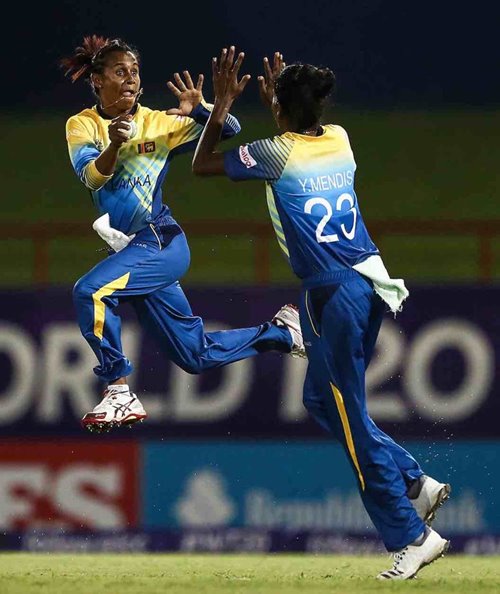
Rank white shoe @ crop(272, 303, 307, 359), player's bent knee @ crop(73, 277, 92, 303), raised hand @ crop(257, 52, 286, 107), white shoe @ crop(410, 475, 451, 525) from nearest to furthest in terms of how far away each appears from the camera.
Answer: white shoe @ crop(410, 475, 451, 525) → raised hand @ crop(257, 52, 286, 107) → player's bent knee @ crop(73, 277, 92, 303) → white shoe @ crop(272, 303, 307, 359)

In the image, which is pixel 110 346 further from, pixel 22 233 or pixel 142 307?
pixel 22 233

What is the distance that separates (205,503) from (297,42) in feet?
27.1

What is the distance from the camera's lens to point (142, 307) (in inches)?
342

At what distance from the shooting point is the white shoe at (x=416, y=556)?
7.69 m

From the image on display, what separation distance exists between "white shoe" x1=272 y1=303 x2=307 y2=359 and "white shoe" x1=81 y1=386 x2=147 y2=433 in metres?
1.12

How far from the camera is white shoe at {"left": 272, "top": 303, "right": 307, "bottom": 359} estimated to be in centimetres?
902

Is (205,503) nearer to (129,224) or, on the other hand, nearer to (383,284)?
(129,224)

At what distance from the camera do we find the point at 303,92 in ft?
25.0

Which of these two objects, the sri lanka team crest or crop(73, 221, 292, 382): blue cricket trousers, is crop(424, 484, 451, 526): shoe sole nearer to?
crop(73, 221, 292, 382): blue cricket trousers

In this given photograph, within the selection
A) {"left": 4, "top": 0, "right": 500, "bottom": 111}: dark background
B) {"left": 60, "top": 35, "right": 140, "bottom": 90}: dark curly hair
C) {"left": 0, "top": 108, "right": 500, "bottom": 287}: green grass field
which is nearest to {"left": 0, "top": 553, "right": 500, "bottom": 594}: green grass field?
{"left": 60, "top": 35, "right": 140, "bottom": 90}: dark curly hair

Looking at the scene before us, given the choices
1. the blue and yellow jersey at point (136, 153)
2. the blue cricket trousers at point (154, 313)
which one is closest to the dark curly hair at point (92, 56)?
the blue and yellow jersey at point (136, 153)

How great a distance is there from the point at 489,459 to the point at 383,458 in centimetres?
281

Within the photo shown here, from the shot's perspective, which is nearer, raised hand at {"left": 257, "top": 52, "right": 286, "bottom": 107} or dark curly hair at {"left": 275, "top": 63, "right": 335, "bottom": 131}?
dark curly hair at {"left": 275, "top": 63, "right": 335, "bottom": 131}

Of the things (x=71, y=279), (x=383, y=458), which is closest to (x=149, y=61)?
(x=71, y=279)
